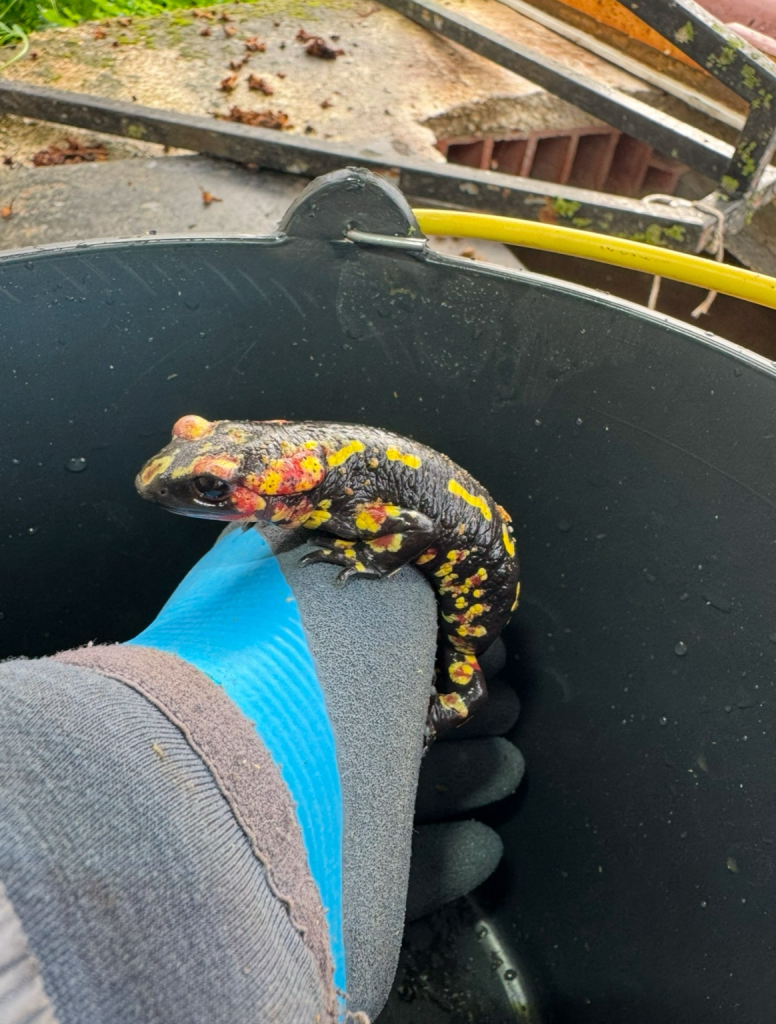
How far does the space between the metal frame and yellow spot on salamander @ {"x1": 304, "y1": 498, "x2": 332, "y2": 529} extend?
1100 millimetres

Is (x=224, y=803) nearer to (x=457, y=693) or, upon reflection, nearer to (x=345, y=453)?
(x=345, y=453)

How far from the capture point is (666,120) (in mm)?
2018

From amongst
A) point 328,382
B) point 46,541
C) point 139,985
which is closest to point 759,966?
point 139,985

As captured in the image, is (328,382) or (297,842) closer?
(297,842)

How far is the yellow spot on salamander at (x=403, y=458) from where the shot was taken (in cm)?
104

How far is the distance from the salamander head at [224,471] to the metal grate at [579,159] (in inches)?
70.9

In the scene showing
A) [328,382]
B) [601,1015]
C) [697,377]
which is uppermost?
[697,377]

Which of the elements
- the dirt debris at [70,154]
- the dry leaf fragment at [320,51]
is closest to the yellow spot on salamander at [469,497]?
the dirt debris at [70,154]

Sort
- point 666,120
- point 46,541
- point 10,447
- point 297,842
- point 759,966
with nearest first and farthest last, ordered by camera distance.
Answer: point 297,842 → point 759,966 → point 10,447 → point 46,541 → point 666,120

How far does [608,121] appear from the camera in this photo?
2.07m

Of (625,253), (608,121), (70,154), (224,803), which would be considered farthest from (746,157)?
(224,803)

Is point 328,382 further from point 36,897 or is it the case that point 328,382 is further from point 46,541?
point 36,897

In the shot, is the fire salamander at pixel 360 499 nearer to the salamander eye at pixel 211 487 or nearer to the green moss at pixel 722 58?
the salamander eye at pixel 211 487

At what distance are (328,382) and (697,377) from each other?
55 cm
